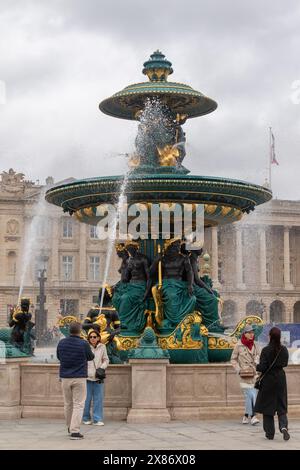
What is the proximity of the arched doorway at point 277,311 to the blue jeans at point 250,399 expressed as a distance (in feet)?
285

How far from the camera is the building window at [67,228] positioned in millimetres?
92625

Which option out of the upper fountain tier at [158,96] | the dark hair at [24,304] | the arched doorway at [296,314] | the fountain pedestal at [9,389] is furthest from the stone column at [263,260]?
the fountain pedestal at [9,389]

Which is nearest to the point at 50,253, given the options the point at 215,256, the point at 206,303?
the point at 215,256

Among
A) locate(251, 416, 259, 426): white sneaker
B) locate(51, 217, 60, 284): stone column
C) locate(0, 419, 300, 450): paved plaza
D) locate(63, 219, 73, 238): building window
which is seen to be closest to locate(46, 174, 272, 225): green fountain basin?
locate(0, 419, 300, 450): paved plaza

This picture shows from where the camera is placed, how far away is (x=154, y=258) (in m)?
14.7

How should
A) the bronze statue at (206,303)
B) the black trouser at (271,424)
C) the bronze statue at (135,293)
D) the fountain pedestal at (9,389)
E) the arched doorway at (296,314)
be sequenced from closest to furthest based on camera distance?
the black trouser at (271,424) → the fountain pedestal at (9,389) → the bronze statue at (135,293) → the bronze statue at (206,303) → the arched doorway at (296,314)

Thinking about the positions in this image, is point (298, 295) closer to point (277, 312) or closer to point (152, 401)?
point (277, 312)

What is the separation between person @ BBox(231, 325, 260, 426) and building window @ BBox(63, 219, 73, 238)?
8175 centimetres

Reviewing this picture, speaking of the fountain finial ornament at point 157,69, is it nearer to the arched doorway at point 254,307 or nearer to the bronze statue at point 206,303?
the bronze statue at point 206,303

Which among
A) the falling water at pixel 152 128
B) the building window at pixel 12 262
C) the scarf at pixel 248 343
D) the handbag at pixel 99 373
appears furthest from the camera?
the building window at pixel 12 262

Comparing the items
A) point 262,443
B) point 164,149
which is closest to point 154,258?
point 164,149

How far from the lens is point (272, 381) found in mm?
9625

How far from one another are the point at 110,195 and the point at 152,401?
4.08 m
